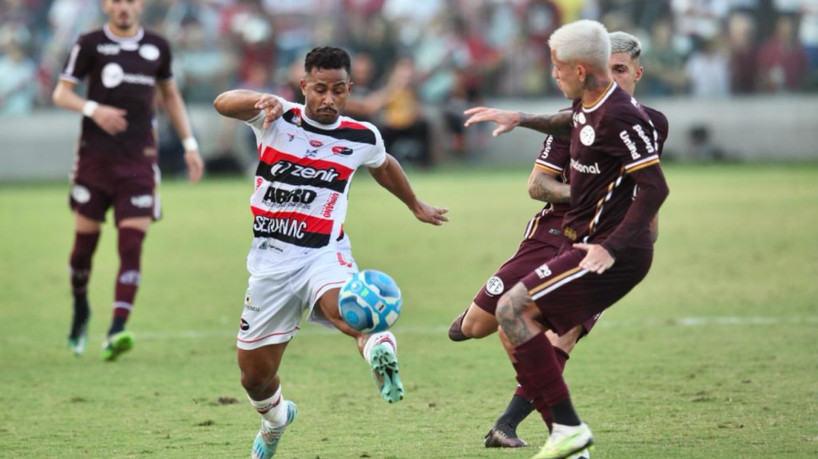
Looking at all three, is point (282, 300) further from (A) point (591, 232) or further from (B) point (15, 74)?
(B) point (15, 74)

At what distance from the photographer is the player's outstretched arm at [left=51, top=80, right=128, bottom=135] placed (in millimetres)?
9914

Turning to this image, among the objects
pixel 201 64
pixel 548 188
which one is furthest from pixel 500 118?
pixel 201 64

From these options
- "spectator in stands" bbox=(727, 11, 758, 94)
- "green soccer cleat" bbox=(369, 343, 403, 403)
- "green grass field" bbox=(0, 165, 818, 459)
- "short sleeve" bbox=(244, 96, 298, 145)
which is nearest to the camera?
"green soccer cleat" bbox=(369, 343, 403, 403)

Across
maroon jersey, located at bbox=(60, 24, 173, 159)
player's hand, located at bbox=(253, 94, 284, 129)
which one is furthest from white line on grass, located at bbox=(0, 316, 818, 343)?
player's hand, located at bbox=(253, 94, 284, 129)

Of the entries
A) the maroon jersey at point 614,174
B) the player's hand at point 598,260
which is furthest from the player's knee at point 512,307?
the maroon jersey at point 614,174

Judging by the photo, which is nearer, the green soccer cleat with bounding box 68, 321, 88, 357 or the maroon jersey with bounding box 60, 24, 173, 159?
the green soccer cleat with bounding box 68, 321, 88, 357

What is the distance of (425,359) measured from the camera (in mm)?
9734

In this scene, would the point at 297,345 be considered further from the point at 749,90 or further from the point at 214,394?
the point at 749,90

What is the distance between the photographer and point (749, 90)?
2959 centimetres

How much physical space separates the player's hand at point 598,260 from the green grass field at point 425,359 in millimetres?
1122

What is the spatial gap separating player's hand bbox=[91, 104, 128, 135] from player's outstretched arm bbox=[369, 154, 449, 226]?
137 inches

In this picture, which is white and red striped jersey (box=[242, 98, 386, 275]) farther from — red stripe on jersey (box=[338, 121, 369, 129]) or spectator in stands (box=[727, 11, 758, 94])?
spectator in stands (box=[727, 11, 758, 94])

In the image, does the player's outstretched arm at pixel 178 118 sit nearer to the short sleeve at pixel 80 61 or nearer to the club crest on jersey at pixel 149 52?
the club crest on jersey at pixel 149 52

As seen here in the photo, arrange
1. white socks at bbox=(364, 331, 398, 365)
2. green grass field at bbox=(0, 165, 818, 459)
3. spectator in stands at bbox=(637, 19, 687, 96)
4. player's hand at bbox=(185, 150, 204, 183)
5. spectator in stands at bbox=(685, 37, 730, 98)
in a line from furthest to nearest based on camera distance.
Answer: spectator in stands at bbox=(685, 37, 730, 98) → spectator in stands at bbox=(637, 19, 687, 96) → player's hand at bbox=(185, 150, 204, 183) → green grass field at bbox=(0, 165, 818, 459) → white socks at bbox=(364, 331, 398, 365)
